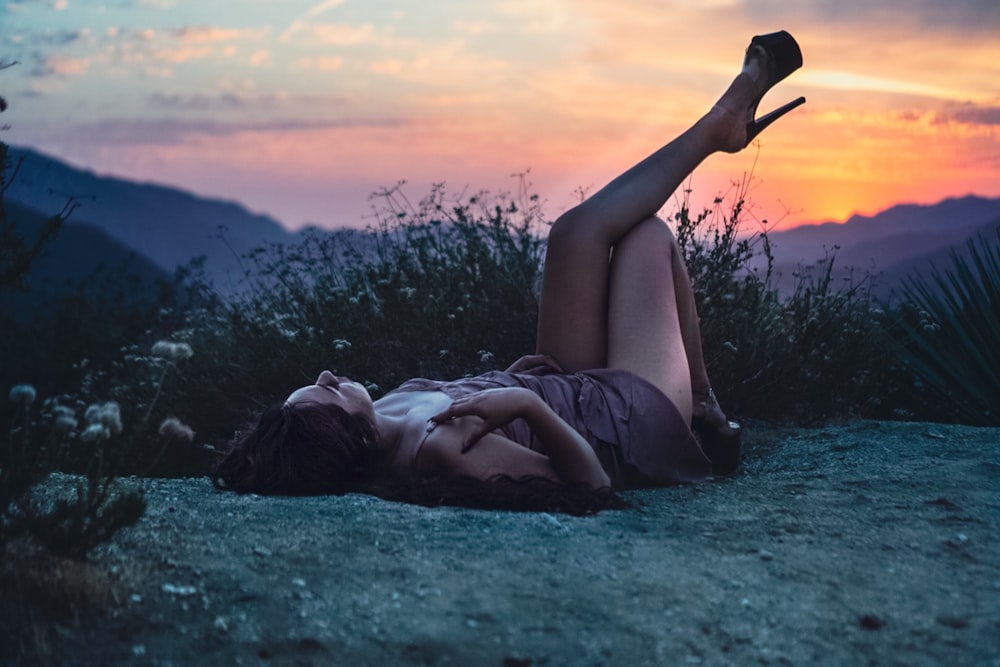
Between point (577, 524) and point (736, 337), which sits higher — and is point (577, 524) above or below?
below

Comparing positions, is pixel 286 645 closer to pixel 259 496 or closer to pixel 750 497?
pixel 259 496

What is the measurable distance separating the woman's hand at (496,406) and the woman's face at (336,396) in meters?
0.38

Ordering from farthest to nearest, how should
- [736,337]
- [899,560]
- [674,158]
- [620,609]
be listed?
1. [736,337]
2. [674,158]
3. [899,560]
4. [620,609]

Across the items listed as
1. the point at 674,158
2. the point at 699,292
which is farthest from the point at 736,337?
the point at 674,158

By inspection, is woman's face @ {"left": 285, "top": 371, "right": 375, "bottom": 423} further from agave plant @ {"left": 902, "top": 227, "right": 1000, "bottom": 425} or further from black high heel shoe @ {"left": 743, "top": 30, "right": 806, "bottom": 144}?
agave plant @ {"left": 902, "top": 227, "right": 1000, "bottom": 425}

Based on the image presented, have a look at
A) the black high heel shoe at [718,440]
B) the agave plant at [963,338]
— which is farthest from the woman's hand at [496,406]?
the agave plant at [963,338]

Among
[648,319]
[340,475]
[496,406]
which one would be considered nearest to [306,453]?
[340,475]

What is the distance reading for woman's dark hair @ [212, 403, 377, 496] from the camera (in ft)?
11.5

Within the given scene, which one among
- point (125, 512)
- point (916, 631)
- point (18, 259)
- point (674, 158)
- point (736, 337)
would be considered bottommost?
point (916, 631)

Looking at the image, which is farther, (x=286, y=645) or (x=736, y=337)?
(x=736, y=337)

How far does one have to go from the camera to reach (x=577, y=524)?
3.12 meters

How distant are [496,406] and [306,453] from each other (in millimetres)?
710

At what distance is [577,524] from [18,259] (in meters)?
2.13

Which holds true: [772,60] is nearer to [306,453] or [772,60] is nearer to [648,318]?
[648,318]
